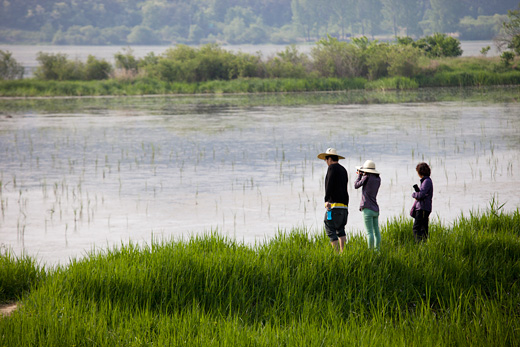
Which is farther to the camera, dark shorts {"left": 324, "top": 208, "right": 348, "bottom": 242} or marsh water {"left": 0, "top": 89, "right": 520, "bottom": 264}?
marsh water {"left": 0, "top": 89, "right": 520, "bottom": 264}

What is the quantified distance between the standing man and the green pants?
0.84 ft

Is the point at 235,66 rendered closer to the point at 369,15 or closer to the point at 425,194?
the point at 425,194

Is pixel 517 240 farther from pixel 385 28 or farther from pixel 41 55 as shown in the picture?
pixel 385 28

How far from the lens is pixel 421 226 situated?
8008 millimetres

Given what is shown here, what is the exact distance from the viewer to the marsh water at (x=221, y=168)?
34.3 ft

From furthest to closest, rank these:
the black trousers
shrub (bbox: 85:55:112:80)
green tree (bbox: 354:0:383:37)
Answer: green tree (bbox: 354:0:383:37) → shrub (bbox: 85:55:112:80) → the black trousers

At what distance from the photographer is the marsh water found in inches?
412

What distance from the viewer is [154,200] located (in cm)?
1232

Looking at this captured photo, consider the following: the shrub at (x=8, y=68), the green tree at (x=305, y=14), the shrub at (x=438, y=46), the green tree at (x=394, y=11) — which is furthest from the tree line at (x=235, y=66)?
the green tree at (x=305, y=14)

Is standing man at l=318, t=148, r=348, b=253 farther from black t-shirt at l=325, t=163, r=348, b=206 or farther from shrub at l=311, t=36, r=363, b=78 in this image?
shrub at l=311, t=36, r=363, b=78

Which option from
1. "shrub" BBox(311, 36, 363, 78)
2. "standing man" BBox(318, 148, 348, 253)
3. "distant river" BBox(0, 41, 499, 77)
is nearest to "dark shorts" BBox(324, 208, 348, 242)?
"standing man" BBox(318, 148, 348, 253)

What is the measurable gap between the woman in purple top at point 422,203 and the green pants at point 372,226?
1.85 feet

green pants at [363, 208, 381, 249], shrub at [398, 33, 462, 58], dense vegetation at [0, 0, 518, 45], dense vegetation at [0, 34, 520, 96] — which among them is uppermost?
dense vegetation at [0, 0, 518, 45]

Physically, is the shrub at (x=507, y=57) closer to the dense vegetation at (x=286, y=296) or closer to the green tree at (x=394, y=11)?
the dense vegetation at (x=286, y=296)
